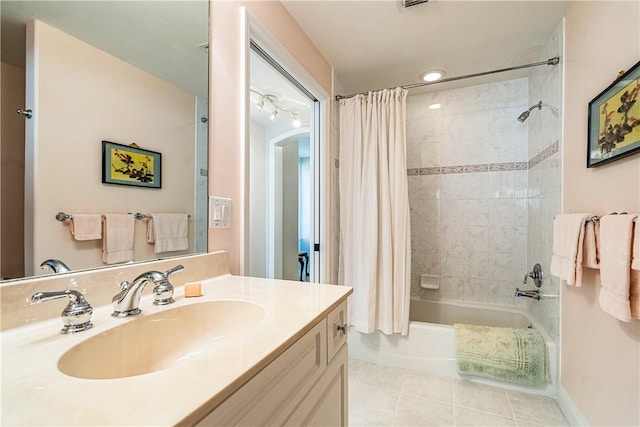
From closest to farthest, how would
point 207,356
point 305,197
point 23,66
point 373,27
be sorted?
point 207,356
point 23,66
point 373,27
point 305,197

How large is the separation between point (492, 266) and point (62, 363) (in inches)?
111

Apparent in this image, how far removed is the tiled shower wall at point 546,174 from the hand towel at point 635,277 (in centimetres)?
83

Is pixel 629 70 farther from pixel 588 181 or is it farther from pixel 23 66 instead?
pixel 23 66

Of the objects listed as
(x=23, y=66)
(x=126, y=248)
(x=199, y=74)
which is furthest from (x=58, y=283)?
(x=199, y=74)

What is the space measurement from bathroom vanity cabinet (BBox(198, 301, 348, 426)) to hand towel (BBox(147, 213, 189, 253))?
62cm

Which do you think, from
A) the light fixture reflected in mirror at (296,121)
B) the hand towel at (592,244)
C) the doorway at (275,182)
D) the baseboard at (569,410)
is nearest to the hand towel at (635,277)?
the hand towel at (592,244)

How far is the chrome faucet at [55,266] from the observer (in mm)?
700

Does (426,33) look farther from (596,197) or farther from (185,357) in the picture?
(185,357)

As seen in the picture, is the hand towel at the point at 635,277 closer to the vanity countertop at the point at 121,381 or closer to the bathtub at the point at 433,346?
the bathtub at the point at 433,346

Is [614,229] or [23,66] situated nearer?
[23,66]

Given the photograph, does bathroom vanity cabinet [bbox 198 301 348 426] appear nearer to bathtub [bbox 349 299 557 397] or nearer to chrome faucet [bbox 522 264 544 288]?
bathtub [bbox 349 299 557 397]

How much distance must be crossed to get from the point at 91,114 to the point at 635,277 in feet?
6.01

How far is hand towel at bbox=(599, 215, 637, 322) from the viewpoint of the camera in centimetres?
96

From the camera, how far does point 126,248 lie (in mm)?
875
